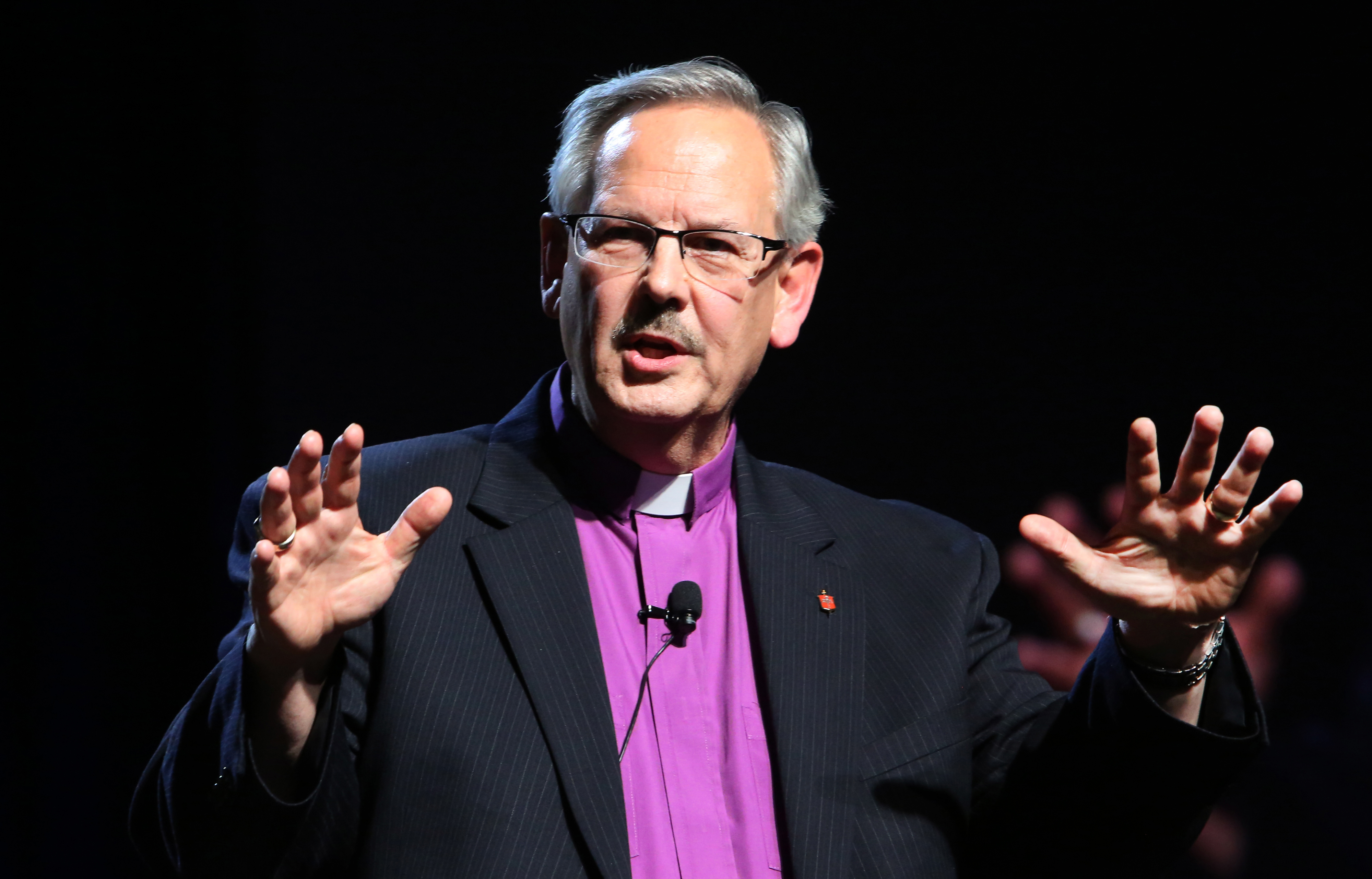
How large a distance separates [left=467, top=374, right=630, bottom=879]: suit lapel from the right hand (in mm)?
252

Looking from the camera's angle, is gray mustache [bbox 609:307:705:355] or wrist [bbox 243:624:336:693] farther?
gray mustache [bbox 609:307:705:355]

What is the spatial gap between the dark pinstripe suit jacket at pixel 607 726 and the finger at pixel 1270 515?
0.24 metres

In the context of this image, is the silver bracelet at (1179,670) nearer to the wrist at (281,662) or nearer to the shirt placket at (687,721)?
the shirt placket at (687,721)

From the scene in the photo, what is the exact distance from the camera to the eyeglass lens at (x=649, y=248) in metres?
1.81

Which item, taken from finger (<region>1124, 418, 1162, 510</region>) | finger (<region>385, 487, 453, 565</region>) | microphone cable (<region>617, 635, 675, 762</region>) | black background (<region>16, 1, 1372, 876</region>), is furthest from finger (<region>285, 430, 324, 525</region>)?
black background (<region>16, 1, 1372, 876</region>)

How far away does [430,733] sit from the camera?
4.98 feet

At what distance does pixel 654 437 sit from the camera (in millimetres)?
1886

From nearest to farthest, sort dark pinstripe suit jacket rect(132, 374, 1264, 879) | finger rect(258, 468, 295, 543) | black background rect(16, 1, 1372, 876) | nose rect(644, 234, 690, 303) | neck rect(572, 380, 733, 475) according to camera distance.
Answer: finger rect(258, 468, 295, 543)
dark pinstripe suit jacket rect(132, 374, 1264, 879)
nose rect(644, 234, 690, 303)
neck rect(572, 380, 733, 475)
black background rect(16, 1, 1372, 876)

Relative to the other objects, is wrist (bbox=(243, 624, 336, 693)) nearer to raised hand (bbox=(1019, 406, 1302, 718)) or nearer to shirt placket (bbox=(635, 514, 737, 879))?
shirt placket (bbox=(635, 514, 737, 879))

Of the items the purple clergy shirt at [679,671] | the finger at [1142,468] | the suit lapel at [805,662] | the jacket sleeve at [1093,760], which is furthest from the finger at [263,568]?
the jacket sleeve at [1093,760]

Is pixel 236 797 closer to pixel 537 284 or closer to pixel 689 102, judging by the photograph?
pixel 689 102

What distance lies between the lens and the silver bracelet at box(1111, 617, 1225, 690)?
157 cm

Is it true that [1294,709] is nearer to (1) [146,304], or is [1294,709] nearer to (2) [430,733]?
(2) [430,733]

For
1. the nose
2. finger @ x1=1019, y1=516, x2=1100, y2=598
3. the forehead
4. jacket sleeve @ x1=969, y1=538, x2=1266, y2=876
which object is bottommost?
jacket sleeve @ x1=969, y1=538, x2=1266, y2=876
